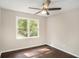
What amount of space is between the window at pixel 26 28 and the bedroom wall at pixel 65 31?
1.10 m

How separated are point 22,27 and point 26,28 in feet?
0.94

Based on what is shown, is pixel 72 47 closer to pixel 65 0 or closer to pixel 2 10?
pixel 65 0

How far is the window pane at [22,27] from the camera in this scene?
438 cm

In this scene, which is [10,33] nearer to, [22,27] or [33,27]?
[22,27]

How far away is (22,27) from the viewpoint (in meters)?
4.49

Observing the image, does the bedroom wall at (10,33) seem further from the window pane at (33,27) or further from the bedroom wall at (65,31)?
the bedroom wall at (65,31)

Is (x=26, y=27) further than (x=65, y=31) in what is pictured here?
Yes

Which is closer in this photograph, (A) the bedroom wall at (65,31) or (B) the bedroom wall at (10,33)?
(A) the bedroom wall at (65,31)

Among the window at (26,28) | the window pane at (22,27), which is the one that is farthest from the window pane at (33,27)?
the window pane at (22,27)

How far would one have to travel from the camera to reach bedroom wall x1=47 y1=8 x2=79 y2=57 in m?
3.40

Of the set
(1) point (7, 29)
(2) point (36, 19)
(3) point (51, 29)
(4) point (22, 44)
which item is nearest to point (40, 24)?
(2) point (36, 19)

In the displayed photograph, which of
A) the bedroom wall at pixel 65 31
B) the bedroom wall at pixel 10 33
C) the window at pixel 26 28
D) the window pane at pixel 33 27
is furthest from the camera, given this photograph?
the window pane at pixel 33 27

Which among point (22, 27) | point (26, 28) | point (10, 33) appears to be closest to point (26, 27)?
point (26, 28)

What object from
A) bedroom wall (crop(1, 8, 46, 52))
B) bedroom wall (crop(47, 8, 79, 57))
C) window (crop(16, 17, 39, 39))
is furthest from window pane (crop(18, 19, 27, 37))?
bedroom wall (crop(47, 8, 79, 57))
